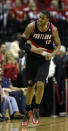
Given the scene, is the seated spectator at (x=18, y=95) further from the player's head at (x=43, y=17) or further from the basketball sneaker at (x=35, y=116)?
the player's head at (x=43, y=17)

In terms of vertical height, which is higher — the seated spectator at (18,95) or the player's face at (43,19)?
the player's face at (43,19)

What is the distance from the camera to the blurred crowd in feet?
35.0

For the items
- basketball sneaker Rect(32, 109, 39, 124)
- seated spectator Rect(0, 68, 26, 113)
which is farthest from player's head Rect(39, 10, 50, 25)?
seated spectator Rect(0, 68, 26, 113)

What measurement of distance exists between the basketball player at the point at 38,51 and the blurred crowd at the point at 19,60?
5.95 feet

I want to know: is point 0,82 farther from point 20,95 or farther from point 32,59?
point 32,59

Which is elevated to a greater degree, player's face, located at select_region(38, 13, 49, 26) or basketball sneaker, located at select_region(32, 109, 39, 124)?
player's face, located at select_region(38, 13, 49, 26)

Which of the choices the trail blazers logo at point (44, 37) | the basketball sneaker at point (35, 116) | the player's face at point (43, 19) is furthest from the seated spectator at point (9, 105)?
the player's face at point (43, 19)

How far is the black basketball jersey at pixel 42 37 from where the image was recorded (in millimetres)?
8078

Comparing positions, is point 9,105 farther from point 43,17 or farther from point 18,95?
point 43,17

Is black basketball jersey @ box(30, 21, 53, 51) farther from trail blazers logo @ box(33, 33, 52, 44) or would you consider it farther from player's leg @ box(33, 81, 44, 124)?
player's leg @ box(33, 81, 44, 124)

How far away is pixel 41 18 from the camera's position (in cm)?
792

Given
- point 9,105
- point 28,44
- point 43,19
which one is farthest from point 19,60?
point 43,19

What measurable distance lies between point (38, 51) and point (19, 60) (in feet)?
14.9

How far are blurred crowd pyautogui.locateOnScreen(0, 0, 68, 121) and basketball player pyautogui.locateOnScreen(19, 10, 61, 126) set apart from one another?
5.95ft
